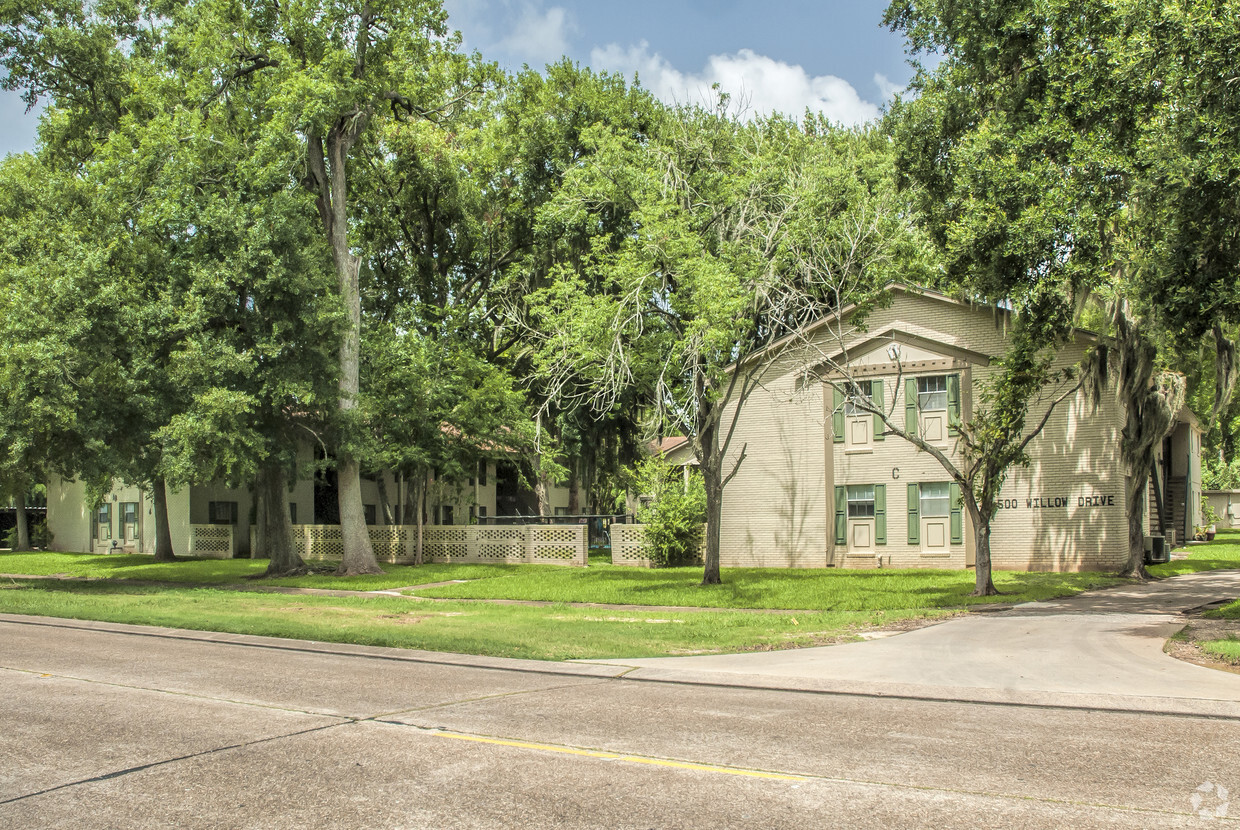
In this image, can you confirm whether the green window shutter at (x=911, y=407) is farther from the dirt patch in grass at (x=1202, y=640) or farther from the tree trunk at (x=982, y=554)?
the dirt patch in grass at (x=1202, y=640)

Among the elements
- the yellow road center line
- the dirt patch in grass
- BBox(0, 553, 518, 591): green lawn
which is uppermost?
the yellow road center line

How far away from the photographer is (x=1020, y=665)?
449 inches

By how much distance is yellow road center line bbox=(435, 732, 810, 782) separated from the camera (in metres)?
6.39

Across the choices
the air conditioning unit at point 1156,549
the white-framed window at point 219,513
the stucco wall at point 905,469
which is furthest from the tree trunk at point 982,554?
the white-framed window at point 219,513

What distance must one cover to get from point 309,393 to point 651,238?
1030 cm

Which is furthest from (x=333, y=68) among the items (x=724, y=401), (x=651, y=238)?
(x=724, y=401)

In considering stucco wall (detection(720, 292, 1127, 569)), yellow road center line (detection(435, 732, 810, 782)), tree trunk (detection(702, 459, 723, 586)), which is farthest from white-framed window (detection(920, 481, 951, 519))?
yellow road center line (detection(435, 732, 810, 782))

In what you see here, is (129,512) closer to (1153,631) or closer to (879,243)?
(879,243)

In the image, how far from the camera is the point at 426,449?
3450 centimetres

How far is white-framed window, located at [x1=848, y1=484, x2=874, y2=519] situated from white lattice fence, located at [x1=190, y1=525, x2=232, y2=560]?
86.2 feet

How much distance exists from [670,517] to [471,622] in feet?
49.7

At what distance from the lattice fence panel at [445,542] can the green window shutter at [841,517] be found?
44.3ft
